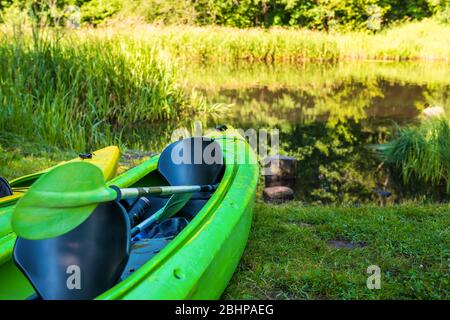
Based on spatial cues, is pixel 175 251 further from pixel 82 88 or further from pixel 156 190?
pixel 82 88

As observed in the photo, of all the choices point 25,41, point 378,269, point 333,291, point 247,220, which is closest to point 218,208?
point 247,220

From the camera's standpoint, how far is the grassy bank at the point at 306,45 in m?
15.5

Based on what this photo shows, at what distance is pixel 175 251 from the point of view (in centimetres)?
206

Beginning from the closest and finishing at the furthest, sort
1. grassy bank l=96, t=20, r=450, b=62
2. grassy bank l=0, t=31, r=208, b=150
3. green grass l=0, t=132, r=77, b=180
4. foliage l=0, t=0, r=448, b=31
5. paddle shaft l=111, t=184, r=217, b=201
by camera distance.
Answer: paddle shaft l=111, t=184, r=217, b=201 → green grass l=0, t=132, r=77, b=180 → grassy bank l=0, t=31, r=208, b=150 → grassy bank l=96, t=20, r=450, b=62 → foliage l=0, t=0, r=448, b=31

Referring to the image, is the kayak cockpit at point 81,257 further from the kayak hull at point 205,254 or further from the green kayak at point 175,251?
the kayak hull at point 205,254

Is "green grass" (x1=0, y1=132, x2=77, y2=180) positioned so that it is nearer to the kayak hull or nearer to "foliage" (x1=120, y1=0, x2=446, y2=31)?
the kayak hull

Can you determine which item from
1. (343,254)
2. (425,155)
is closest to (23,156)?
(343,254)

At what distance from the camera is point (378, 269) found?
8.99 feet

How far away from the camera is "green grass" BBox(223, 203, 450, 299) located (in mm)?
2525

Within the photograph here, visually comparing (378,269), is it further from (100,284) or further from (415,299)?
(100,284)

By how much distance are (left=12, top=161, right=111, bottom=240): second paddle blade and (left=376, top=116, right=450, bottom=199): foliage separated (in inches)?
166

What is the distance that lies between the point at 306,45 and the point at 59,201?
53.1 feet

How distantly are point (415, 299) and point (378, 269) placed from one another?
33 centimetres

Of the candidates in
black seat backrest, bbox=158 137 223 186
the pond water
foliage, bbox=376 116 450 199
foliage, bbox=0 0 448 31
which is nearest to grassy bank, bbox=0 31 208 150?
the pond water
